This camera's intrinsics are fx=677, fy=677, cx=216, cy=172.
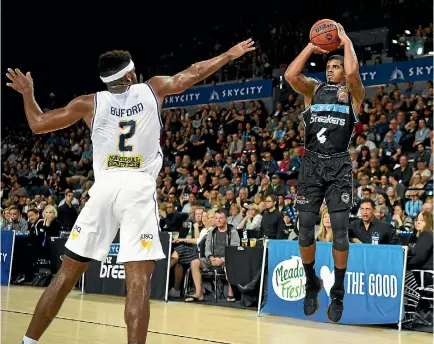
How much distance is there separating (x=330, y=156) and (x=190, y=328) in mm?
4076

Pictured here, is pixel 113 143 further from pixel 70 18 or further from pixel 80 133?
pixel 70 18

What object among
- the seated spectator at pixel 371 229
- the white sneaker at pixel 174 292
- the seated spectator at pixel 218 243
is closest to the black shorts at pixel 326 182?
the seated spectator at pixel 371 229

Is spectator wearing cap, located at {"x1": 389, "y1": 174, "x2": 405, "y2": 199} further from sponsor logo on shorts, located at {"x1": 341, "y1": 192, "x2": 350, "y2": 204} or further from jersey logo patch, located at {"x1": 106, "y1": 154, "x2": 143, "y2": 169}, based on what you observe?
jersey logo patch, located at {"x1": 106, "y1": 154, "x2": 143, "y2": 169}

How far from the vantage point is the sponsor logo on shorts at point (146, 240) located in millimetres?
4977

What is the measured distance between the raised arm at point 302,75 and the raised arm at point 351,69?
A: 22 cm

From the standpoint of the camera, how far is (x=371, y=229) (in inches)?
406

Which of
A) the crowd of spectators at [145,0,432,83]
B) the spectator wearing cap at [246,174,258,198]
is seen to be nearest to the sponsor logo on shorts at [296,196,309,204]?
the spectator wearing cap at [246,174,258,198]

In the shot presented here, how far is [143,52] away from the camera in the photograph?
2953 cm

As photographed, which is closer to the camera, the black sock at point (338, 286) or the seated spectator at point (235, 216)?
the black sock at point (338, 286)

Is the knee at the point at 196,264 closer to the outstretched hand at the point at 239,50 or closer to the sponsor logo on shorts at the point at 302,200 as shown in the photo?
the sponsor logo on shorts at the point at 302,200

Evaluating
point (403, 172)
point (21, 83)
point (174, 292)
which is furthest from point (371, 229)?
point (21, 83)

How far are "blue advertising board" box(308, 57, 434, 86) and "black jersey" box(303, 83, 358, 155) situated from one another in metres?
12.2

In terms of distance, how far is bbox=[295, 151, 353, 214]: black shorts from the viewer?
Result: 6062mm

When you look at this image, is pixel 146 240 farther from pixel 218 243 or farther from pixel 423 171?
pixel 423 171
